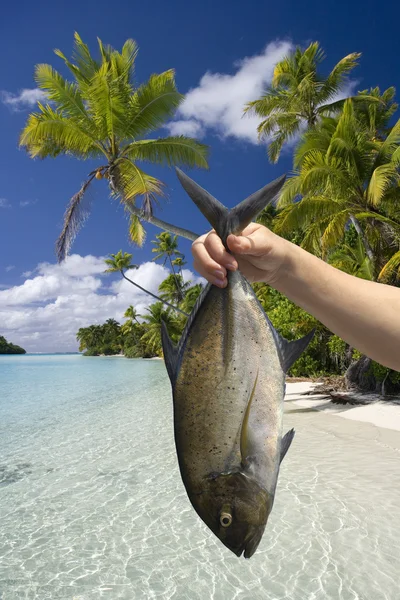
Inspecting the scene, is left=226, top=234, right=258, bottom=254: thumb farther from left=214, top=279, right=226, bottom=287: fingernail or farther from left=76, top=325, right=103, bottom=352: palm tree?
left=76, top=325, right=103, bottom=352: palm tree

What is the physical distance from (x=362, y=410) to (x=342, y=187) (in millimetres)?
7392

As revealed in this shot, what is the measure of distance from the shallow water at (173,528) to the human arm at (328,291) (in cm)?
436

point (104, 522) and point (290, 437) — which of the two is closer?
point (290, 437)

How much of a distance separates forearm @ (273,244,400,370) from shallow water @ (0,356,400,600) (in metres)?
4.36

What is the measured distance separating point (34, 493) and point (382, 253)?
13963 mm

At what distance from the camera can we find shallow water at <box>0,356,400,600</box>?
16.0ft

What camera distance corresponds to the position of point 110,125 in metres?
14.6

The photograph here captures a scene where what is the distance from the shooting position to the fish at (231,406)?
0.94 m

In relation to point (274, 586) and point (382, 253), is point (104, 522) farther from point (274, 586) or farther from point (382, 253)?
point (382, 253)

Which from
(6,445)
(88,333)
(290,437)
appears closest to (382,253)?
(6,445)

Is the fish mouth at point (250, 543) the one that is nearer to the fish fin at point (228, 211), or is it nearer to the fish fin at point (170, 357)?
the fish fin at point (170, 357)

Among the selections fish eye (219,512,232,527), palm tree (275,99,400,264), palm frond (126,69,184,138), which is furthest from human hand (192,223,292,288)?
palm frond (126,69,184,138)

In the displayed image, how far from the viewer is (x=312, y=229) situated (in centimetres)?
1528

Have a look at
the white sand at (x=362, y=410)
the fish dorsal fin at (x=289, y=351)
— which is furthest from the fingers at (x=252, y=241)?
the white sand at (x=362, y=410)
